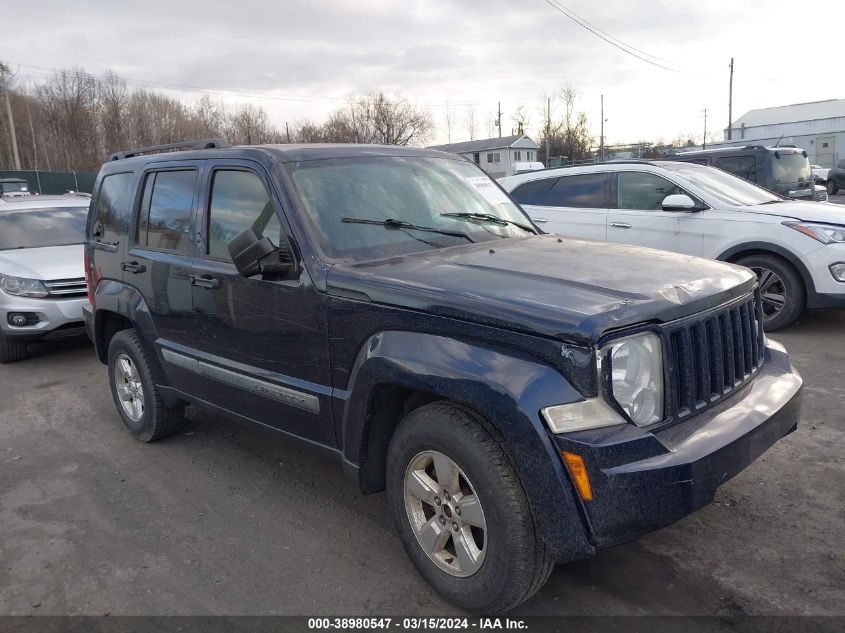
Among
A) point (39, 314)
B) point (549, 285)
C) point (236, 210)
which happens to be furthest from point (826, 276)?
point (39, 314)

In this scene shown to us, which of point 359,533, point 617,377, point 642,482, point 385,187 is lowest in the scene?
point 359,533

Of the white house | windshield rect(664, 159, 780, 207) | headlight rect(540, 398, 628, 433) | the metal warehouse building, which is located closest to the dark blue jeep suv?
headlight rect(540, 398, 628, 433)

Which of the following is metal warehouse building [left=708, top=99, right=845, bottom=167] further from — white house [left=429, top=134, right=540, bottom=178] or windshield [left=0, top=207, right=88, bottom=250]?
windshield [left=0, top=207, right=88, bottom=250]

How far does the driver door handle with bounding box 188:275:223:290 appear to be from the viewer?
3675mm

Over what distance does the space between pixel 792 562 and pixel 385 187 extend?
107 inches

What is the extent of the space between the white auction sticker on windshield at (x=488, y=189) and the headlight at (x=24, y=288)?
5.30m

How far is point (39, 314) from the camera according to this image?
704 cm

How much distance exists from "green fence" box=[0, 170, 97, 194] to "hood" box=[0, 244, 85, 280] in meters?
36.6

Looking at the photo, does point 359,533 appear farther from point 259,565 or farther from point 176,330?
point 176,330

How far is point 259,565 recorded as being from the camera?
10.5 feet

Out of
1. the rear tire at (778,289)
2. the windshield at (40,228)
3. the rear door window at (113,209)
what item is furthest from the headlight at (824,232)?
the windshield at (40,228)

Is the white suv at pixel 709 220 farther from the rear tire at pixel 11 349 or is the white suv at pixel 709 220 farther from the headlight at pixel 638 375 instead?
the rear tire at pixel 11 349

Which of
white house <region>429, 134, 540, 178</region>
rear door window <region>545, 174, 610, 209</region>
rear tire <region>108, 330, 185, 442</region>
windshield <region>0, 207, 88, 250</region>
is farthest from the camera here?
white house <region>429, 134, 540, 178</region>

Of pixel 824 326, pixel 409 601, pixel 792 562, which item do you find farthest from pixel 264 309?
pixel 824 326
